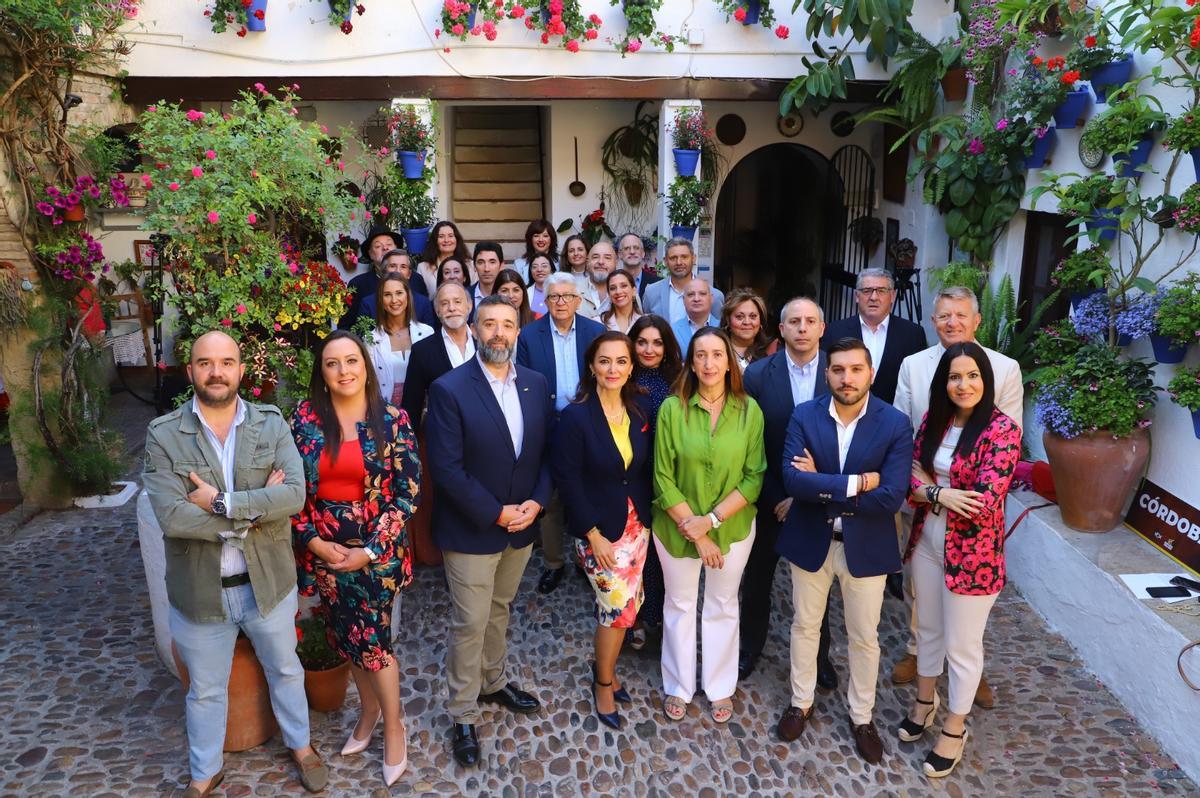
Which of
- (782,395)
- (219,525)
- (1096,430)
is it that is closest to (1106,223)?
(1096,430)

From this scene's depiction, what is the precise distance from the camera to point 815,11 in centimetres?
830

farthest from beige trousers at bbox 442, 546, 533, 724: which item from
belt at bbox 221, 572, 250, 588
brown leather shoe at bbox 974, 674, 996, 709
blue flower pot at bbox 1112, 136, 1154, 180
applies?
blue flower pot at bbox 1112, 136, 1154, 180

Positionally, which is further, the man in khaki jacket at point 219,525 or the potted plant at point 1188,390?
the potted plant at point 1188,390

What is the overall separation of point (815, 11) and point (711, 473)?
18.6 feet

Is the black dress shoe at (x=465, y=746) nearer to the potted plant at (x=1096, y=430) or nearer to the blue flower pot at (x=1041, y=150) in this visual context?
the potted plant at (x=1096, y=430)

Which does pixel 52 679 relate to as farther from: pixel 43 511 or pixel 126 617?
pixel 43 511

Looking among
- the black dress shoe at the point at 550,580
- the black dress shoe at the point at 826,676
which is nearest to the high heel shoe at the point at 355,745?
the black dress shoe at the point at 550,580

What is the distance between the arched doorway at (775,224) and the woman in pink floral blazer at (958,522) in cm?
747

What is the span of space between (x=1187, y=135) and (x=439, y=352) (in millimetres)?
4199

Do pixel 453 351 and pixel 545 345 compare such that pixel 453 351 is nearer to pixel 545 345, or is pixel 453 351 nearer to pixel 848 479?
pixel 545 345

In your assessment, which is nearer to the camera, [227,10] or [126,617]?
[126,617]

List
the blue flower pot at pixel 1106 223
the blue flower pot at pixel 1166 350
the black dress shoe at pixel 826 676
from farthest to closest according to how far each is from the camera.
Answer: the blue flower pot at pixel 1106 223 < the blue flower pot at pixel 1166 350 < the black dress shoe at pixel 826 676

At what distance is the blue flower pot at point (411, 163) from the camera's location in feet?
29.2

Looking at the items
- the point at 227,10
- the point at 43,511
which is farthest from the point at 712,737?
the point at 227,10
